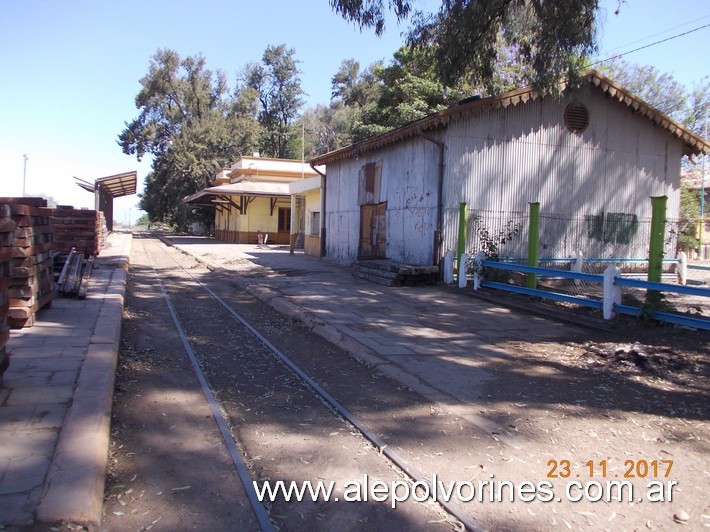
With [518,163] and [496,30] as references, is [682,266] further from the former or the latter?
[496,30]

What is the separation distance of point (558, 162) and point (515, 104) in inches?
87.1

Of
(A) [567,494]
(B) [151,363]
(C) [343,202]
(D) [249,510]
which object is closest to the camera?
(D) [249,510]

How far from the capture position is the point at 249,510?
321cm

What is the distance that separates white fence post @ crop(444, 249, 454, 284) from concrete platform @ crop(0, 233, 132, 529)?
8.09 meters

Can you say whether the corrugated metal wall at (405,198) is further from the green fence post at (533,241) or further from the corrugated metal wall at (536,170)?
the green fence post at (533,241)

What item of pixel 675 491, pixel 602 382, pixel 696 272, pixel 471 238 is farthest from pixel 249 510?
pixel 696 272

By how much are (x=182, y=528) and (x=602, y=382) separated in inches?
188

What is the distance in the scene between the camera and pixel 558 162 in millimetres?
15156

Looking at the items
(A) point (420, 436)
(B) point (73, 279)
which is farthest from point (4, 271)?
(B) point (73, 279)

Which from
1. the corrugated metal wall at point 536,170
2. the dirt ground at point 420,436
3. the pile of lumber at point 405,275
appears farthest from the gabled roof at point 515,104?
the dirt ground at point 420,436

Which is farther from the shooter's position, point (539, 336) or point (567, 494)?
point (539, 336)

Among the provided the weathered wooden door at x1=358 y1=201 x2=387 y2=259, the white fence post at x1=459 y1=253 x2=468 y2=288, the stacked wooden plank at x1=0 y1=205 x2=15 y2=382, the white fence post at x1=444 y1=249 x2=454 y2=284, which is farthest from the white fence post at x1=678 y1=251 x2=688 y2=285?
the stacked wooden plank at x1=0 y1=205 x2=15 y2=382

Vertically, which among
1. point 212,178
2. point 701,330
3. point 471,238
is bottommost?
point 701,330

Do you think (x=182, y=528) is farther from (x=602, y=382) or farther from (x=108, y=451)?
(x=602, y=382)
